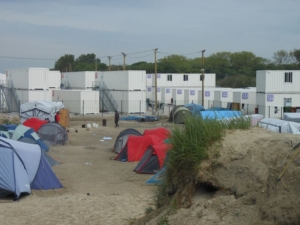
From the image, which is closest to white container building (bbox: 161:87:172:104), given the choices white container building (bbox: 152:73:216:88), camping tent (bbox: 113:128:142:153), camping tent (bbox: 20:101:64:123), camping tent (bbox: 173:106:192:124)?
white container building (bbox: 152:73:216:88)

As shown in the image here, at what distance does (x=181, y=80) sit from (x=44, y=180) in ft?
183

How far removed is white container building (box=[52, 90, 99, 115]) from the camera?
2027 inches

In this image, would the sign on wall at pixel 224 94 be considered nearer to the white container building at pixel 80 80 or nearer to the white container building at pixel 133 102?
the white container building at pixel 133 102

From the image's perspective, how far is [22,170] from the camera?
52.5ft

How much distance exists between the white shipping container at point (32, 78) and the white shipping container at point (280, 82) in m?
22.3

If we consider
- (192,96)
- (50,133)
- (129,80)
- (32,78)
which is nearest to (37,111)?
(32,78)

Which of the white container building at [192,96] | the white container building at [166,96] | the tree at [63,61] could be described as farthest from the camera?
the tree at [63,61]

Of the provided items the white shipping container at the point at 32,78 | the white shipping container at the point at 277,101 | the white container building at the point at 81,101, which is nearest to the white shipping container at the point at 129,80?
the white container building at the point at 81,101

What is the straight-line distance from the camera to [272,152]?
280 inches

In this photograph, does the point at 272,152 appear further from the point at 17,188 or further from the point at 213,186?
the point at 17,188

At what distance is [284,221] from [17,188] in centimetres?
1109

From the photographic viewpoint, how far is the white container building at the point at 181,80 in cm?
7081

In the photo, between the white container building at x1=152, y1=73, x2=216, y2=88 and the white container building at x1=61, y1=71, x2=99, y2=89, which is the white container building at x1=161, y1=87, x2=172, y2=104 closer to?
the white container building at x1=152, y1=73, x2=216, y2=88

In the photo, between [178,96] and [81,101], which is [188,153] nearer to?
[81,101]
